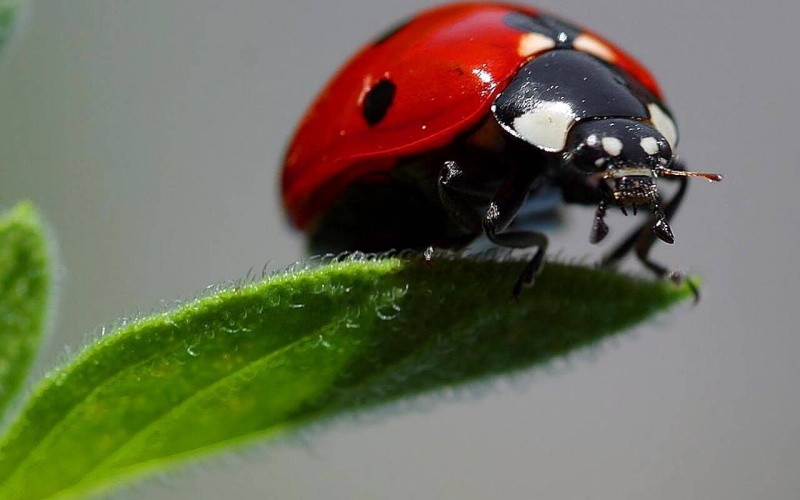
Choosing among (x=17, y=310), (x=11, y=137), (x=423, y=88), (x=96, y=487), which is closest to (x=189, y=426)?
(x=96, y=487)

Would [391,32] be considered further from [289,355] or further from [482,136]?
[289,355]

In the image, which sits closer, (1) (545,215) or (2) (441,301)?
(2) (441,301)

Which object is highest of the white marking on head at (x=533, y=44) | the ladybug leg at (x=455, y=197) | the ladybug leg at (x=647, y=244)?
the white marking on head at (x=533, y=44)

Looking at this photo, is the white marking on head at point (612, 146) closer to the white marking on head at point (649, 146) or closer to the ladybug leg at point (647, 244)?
the white marking on head at point (649, 146)

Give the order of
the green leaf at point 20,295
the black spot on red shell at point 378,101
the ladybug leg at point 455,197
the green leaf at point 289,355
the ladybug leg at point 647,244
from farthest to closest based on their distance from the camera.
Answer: the ladybug leg at point 647,244 → the black spot on red shell at point 378,101 → the ladybug leg at point 455,197 → the green leaf at point 20,295 → the green leaf at point 289,355

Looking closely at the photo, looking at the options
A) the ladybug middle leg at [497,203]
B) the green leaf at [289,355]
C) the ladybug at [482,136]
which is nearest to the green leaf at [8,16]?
the green leaf at [289,355]

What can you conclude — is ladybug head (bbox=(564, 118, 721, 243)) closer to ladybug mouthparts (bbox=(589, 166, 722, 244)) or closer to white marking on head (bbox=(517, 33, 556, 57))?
ladybug mouthparts (bbox=(589, 166, 722, 244))

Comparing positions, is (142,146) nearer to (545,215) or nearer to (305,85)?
(305,85)

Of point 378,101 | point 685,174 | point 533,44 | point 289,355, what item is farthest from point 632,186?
point 289,355
